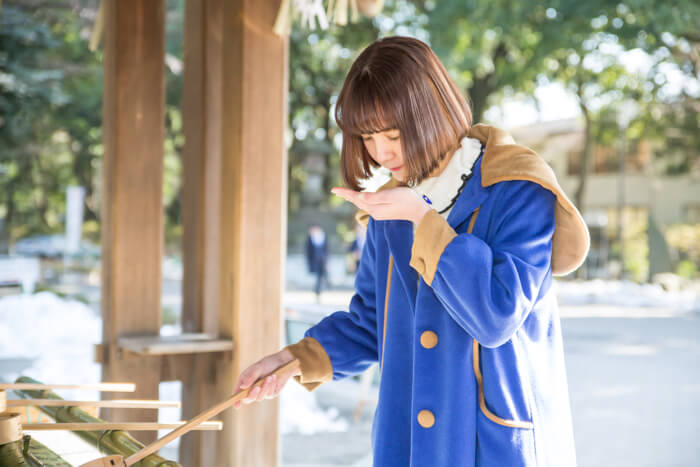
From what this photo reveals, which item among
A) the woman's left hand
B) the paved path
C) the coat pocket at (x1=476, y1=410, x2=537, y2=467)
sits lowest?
the paved path

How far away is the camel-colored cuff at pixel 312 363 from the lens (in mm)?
1463

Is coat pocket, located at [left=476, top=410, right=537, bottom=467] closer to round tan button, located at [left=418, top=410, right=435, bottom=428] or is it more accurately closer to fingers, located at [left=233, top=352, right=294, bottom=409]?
round tan button, located at [left=418, top=410, right=435, bottom=428]

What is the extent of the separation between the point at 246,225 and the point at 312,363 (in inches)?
42.8

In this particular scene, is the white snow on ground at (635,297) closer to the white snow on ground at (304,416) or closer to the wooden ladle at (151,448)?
the white snow on ground at (304,416)

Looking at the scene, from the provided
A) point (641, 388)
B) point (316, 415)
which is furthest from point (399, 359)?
point (641, 388)

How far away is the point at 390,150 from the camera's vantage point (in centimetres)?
127

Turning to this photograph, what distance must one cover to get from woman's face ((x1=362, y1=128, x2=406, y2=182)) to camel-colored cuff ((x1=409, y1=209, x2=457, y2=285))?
14 centimetres

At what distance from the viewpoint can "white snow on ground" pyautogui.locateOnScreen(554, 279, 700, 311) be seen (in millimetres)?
12211

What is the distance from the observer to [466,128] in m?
1.30

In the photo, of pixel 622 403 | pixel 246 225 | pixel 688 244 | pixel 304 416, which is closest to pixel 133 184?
pixel 246 225

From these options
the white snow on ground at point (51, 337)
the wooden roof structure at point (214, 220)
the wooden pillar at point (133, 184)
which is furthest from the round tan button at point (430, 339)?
the white snow on ground at point (51, 337)

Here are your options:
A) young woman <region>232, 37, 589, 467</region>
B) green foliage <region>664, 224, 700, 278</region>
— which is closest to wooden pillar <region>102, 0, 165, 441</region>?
young woman <region>232, 37, 589, 467</region>

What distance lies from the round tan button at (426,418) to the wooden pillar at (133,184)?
158 cm

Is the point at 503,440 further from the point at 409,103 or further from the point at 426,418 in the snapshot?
the point at 409,103
